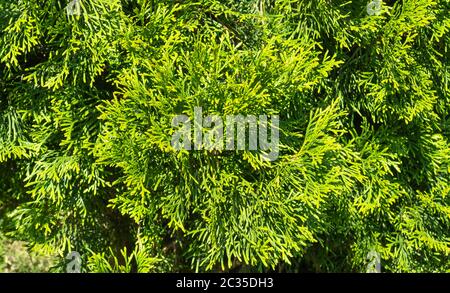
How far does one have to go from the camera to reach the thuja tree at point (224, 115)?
2861 millimetres

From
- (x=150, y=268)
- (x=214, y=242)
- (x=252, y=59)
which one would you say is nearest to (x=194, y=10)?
(x=252, y=59)

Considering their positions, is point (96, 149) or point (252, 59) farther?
point (96, 149)

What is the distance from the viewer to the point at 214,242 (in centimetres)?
297

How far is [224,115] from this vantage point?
2736mm

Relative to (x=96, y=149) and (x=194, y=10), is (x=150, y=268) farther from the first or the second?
(x=194, y=10)

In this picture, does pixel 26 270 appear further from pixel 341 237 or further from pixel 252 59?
pixel 252 59

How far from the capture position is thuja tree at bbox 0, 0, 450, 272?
9.39 ft
